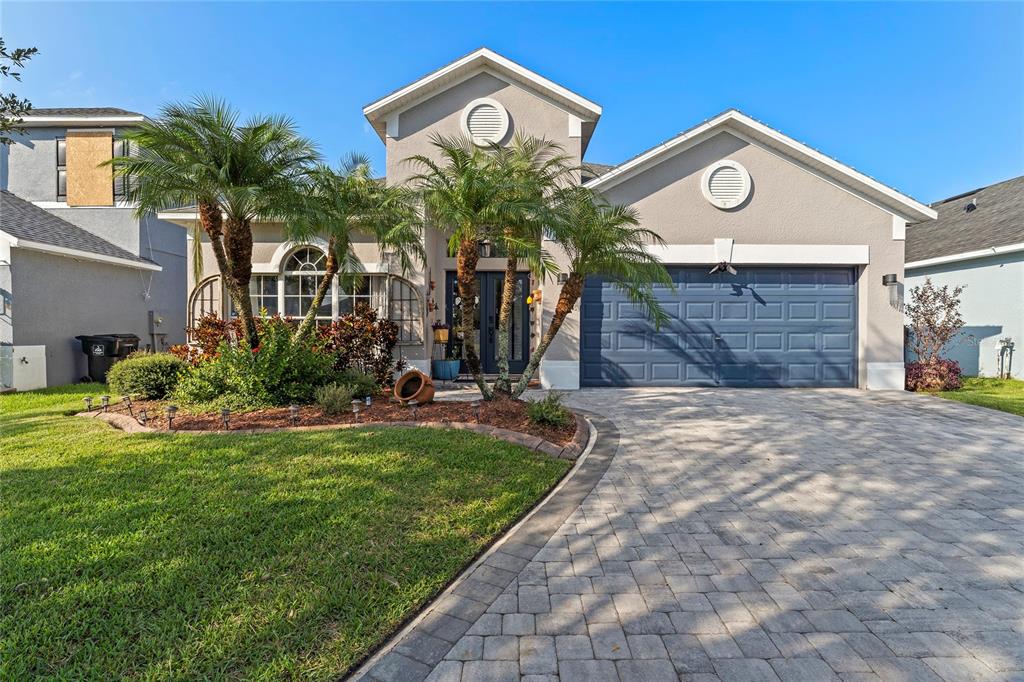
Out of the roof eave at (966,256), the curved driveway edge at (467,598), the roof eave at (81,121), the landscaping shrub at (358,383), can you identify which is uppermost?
the roof eave at (81,121)

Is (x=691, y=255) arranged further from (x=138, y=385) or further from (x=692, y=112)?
(x=138, y=385)

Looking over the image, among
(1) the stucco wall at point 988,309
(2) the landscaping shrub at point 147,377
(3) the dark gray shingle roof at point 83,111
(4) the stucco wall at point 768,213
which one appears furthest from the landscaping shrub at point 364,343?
(1) the stucco wall at point 988,309

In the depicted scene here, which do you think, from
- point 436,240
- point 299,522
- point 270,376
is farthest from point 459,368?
point 299,522

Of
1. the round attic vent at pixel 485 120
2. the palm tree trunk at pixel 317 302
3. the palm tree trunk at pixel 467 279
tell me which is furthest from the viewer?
the round attic vent at pixel 485 120

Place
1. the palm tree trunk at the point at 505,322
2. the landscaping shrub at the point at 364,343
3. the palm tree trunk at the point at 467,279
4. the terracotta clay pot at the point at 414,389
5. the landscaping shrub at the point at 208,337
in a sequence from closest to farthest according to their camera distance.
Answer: the palm tree trunk at the point at 467,279 < the palm tree trunk at the point at 505,322 < the terracotta clay pot at the point at 414,389 < the landscaping shrub at the point at 208,337 < the landscaping shrub at the point at 364,343

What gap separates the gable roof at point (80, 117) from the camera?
14258 mm

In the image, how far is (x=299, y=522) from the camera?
363 centimetres

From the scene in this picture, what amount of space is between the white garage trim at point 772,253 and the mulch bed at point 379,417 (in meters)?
5.95

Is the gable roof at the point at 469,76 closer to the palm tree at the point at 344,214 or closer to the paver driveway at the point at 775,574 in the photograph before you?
the palm tree at the point at 344,214

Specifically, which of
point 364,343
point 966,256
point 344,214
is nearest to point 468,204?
point 344,214

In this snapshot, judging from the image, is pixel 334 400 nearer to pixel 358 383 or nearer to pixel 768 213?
pixel 358 383

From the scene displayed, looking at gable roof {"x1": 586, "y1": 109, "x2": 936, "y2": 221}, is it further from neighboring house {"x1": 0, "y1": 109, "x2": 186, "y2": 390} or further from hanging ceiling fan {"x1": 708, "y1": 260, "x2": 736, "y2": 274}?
neighboring house {"x1": 0, "y1": 109, "x2": 186, "y2": 390}

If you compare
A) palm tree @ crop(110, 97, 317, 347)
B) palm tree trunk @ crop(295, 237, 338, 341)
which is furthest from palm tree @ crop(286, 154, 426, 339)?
palm tree @ crop(110, 97, 317, 347)

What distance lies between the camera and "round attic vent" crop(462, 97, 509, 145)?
36.5 ft
